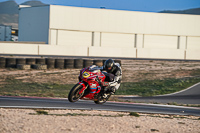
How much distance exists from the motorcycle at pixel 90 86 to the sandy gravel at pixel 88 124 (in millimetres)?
907

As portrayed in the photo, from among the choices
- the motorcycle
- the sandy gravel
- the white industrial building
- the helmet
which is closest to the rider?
the helmet

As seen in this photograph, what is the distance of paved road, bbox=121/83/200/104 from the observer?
22688 millimetres

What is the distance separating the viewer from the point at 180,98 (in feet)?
78.3

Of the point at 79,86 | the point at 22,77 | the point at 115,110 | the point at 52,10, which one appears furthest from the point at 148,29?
the point at 79,86

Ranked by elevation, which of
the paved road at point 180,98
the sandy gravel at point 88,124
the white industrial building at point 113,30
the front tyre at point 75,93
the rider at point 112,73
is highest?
the white industrial building at point 113,30

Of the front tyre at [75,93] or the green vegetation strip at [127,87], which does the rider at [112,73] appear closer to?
the front tyre at [75,93]

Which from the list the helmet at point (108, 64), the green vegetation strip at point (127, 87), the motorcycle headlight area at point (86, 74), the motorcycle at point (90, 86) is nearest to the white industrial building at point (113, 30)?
the green vegetation strip at point (127, 87)

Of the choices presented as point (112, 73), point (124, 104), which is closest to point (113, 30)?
point (124, 104)

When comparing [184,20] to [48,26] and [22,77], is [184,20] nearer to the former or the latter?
[48,26]

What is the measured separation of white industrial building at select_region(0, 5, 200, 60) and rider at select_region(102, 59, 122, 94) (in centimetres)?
3544

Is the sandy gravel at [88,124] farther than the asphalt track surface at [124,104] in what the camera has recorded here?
No

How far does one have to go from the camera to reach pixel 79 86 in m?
11.9

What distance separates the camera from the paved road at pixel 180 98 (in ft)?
74.4

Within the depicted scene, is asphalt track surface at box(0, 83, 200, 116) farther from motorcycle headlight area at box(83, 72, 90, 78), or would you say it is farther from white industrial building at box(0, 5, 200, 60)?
white industrial building at box(0, 5, 200, 60)
